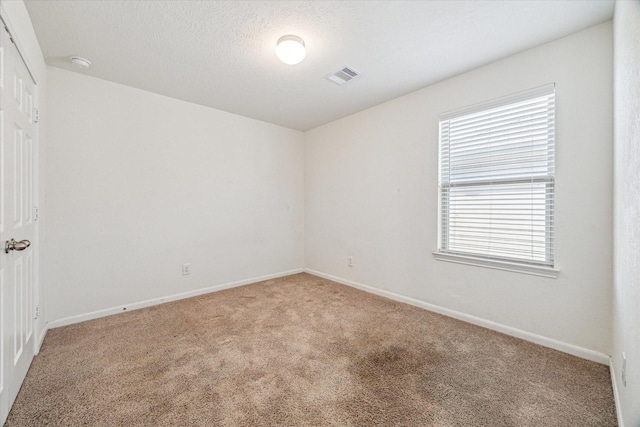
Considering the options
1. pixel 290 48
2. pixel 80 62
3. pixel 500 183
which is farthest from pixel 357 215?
pixel 80 62

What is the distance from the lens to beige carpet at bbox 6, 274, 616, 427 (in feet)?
4.82

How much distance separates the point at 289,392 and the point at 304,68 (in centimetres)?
268

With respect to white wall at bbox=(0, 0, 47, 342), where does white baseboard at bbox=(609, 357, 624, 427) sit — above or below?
below

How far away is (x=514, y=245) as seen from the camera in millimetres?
2369

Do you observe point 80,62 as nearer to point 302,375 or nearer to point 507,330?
point 302,375

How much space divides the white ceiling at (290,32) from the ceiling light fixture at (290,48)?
0.05 m

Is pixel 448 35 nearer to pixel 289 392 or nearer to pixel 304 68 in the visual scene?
pixel 304 68

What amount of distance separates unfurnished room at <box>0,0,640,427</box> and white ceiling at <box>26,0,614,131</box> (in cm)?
2

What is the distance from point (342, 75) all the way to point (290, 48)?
791mm

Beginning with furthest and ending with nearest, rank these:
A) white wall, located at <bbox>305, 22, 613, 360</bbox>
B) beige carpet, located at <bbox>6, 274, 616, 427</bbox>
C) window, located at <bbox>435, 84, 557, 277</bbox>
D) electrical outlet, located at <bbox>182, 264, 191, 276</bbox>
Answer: electrical outlet, located at <bbox>182, 264, 191, 276</bbox>, window, located at <bbox>435, 84, 557, 277</bbox>, white wall, located at <bbox>305, 22, 613, 360</bbox>, beige carpet, located at <bbox>6, 274, 616, 427</bbox>

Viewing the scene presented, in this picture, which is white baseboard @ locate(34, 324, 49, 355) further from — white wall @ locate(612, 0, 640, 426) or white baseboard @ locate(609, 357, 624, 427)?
white baseboard @ locate(609, 357, 624, 427)

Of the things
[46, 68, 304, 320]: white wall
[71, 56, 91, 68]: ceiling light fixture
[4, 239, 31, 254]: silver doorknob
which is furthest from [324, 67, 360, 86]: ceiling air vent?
[4, 239, 31, 254]: silver doorknob

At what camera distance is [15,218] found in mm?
1644

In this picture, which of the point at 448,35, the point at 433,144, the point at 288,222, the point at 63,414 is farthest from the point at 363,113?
the point at 63,414
